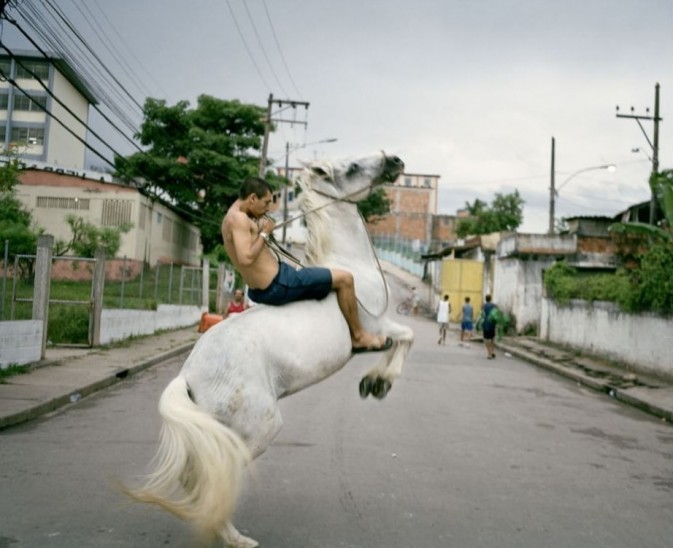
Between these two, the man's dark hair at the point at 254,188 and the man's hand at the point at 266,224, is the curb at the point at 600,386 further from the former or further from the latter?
the man's dark hair at the point at 254,188

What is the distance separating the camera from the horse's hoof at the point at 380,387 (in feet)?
15.0

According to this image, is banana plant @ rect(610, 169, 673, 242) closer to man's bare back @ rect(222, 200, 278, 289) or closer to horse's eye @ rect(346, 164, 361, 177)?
horse's eye @ rect(346, 164, 361, 177)

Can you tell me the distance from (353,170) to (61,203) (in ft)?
106

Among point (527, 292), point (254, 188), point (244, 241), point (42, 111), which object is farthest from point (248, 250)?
point (42, 111)

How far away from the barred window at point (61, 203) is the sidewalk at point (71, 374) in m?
16.9

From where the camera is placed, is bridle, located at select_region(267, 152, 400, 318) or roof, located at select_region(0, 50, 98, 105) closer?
bridle, located at select_region(267, 152, 400, 318)

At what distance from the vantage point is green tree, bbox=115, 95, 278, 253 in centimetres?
4062

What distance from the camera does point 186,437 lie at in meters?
3.67

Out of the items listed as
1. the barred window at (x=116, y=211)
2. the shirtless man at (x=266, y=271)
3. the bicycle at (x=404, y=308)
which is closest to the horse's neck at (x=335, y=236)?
the shirtless man at (x=266, y=271)

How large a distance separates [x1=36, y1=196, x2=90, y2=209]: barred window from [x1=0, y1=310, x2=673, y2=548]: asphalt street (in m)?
24.7

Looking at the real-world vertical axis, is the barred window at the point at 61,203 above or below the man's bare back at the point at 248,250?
above

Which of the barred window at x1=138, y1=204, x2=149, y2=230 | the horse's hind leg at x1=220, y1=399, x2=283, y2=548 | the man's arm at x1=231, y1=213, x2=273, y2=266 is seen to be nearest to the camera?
the horse's hind leg at x1=220, y1=399, x2=283, y2=548

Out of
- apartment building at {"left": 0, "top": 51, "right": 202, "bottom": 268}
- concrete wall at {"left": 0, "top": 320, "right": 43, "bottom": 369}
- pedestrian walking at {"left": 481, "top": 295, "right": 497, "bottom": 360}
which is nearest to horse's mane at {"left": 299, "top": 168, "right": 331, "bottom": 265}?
concrete wall at {"left": 0, "top": 320, "right": 43, "bottom": 369}

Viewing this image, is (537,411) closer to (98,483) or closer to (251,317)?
(98,483)
